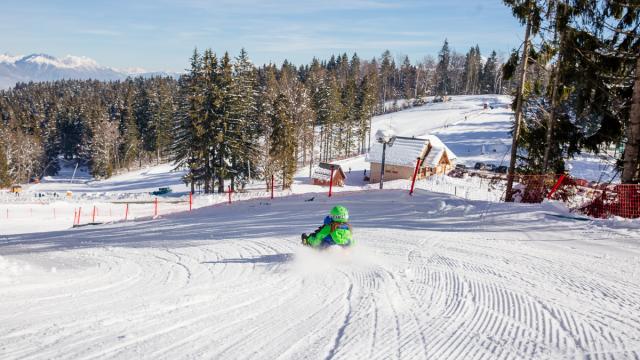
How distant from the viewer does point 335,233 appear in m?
8.62

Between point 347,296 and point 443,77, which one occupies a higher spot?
point 443,77

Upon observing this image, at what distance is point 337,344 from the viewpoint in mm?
4562

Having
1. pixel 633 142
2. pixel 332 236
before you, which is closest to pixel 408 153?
pixel 633 142

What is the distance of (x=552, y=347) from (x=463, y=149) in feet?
219

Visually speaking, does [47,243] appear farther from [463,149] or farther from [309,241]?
[463,149]

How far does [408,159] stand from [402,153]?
4.11ft

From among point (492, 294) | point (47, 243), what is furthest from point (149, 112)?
point (492, 294)

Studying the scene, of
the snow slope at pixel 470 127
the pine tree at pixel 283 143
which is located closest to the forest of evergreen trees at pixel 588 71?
the pine tree at pixel 283 143

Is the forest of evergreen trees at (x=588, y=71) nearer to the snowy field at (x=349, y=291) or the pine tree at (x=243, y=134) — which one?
the snowy field at (x=349, y=291)

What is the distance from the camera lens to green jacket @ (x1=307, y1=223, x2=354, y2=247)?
28.2ft

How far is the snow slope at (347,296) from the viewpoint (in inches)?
178

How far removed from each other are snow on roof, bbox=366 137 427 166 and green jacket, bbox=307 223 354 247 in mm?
39262

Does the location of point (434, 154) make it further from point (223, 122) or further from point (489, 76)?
point (489, 76)

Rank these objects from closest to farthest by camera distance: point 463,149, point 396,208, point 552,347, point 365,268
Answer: point 552,347
point 365,268
point 396,208
point 463,149
